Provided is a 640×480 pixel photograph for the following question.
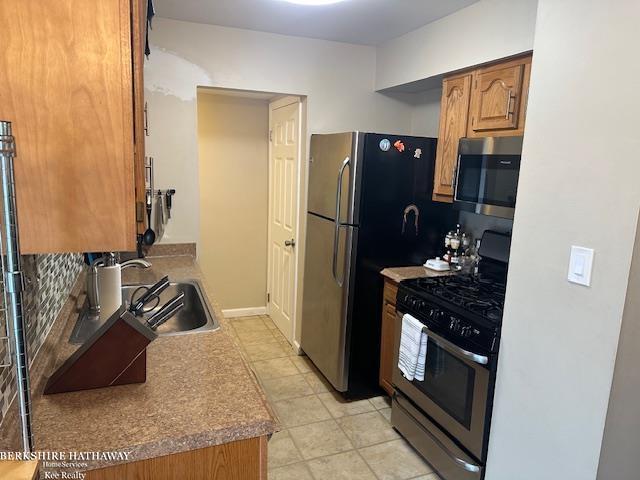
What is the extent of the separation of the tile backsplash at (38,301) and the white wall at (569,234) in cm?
163

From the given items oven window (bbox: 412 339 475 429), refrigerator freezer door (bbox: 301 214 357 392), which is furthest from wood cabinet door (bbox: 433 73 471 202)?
oven window (bbox: 412 339 475 429)

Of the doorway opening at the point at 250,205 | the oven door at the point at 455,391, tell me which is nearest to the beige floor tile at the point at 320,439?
the oven door at the point at 455,391

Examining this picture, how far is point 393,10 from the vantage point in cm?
250

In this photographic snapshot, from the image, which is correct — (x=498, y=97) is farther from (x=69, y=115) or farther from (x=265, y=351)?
(x=265, y=351)

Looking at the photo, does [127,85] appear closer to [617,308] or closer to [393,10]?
[617,308]

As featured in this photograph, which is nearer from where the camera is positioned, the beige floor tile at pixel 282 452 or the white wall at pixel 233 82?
the beige floor tile at pixel 282 452

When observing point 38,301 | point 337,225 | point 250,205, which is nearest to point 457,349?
point 337,225

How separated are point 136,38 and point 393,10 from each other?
1.98 metres

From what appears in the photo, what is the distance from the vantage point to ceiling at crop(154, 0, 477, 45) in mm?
2438

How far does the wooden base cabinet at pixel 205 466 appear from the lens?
3.36ft

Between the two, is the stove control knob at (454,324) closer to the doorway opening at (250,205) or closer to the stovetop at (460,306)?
the stovetop at (460,306)

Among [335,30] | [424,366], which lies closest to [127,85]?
[424,366]

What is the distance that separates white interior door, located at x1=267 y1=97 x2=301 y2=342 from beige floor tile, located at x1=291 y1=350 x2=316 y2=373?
0.25 meters

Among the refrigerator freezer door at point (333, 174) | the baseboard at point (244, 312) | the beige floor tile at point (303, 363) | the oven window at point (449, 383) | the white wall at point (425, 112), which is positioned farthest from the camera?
the baseboard at point (244, 312)
